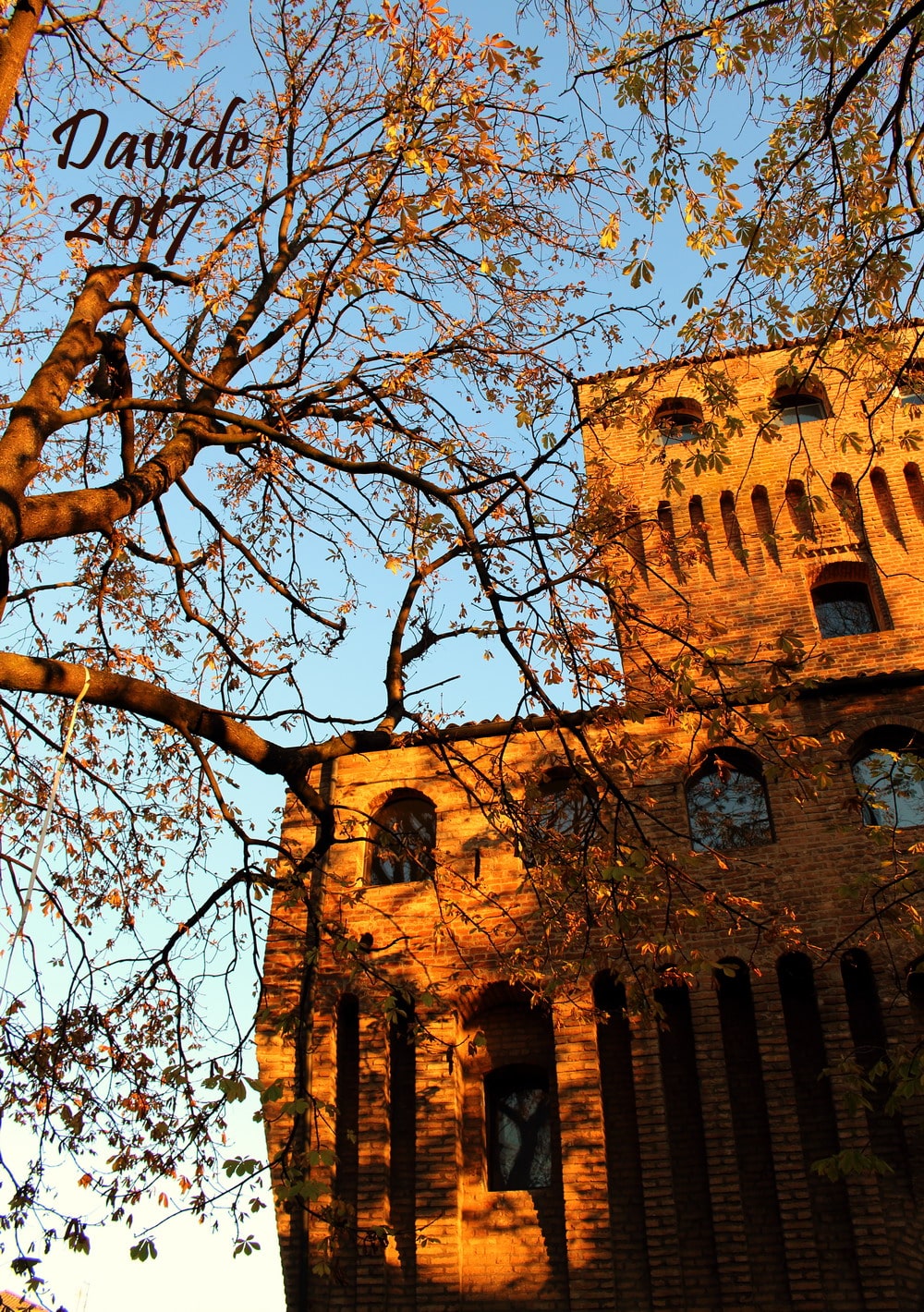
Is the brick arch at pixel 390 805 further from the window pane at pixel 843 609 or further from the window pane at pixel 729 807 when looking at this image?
the window pane at pixel 843 609

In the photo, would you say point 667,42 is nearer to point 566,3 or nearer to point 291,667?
point 566,3

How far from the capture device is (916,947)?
11.3 meters

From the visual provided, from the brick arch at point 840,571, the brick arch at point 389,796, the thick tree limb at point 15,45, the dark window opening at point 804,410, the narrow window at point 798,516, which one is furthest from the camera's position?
the dark window opening at point 804,410

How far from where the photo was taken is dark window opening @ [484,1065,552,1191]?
39.0 feet

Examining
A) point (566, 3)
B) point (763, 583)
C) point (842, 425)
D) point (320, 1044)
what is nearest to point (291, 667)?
point (566, 3)

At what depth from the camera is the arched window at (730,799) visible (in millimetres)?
12766

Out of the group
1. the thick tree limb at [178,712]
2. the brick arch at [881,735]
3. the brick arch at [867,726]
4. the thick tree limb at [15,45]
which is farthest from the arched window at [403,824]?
the thick tree limb at [15,45]

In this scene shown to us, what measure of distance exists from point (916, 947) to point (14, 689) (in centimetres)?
917

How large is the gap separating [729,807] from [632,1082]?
3332 mm

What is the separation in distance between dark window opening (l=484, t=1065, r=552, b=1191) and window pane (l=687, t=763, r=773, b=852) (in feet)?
10.5

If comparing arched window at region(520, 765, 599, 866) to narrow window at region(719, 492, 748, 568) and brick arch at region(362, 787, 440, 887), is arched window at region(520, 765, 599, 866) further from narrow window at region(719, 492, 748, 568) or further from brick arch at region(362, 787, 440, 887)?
narrow window at region(719, 492, 748, 568)

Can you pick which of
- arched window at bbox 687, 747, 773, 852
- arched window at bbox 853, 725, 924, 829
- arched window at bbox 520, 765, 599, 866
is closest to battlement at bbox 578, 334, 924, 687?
arched window at bbox 687, 747, 773, 852

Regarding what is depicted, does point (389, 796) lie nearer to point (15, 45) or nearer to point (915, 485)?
point (15, 45)

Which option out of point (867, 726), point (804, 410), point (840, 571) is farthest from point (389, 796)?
point (804, 410)
